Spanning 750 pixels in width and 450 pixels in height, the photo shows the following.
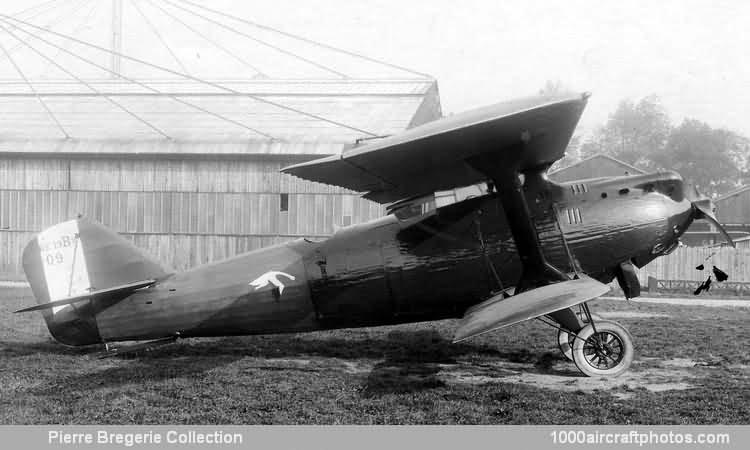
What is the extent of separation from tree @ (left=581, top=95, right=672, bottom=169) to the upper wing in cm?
6486

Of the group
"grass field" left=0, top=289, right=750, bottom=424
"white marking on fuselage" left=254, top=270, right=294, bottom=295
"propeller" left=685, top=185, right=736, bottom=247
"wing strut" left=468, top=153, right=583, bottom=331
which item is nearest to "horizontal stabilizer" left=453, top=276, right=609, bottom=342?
"wing strut" left=468, top=153, right=583, bottom=331

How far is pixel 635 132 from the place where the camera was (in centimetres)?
7344

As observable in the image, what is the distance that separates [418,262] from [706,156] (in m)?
63.0

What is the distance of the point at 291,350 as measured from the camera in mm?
9586

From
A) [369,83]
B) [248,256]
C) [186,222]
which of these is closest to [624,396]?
[248,256]

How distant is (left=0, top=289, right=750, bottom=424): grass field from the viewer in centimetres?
580

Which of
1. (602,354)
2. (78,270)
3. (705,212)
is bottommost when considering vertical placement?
(602,354)

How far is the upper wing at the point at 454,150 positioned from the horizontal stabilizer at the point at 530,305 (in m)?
1.50

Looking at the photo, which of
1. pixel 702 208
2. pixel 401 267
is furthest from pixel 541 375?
pixel 702 208

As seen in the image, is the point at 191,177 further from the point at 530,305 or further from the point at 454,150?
the point at 530,305

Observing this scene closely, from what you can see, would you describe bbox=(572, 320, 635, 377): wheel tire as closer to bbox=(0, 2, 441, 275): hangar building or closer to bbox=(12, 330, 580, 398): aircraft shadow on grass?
bbox=(12, 330, 580, 398): aircraft shadow on grass

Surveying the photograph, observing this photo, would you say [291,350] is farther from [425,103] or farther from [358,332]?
[425,103]
